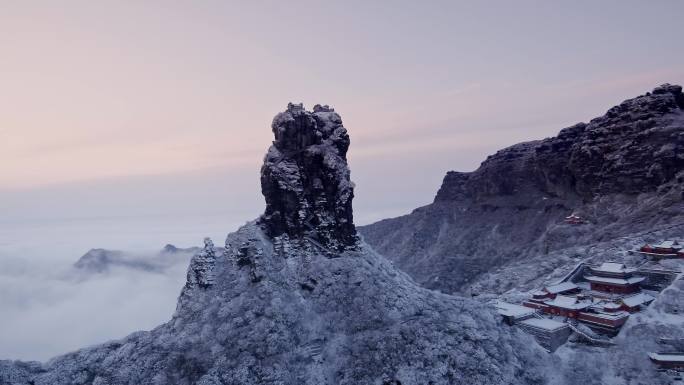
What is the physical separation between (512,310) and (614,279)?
15882mm

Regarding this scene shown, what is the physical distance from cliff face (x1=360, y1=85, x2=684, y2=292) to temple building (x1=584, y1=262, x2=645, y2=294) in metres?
16.8

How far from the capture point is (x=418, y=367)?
38312 mm

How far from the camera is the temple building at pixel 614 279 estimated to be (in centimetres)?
5559

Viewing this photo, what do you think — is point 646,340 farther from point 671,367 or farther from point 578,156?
point 578,156

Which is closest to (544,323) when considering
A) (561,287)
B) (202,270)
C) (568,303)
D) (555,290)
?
(568,303)

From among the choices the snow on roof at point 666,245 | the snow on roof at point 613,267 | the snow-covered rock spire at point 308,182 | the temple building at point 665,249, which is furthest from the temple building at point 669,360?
the snow-covered rock spire at point 308,182

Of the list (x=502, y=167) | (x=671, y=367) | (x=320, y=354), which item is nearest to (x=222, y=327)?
(x=320, y=354)

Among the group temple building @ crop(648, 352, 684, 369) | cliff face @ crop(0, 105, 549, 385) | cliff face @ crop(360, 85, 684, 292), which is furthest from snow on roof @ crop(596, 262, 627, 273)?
cliff face @ crop(0, 105, 549, 385)

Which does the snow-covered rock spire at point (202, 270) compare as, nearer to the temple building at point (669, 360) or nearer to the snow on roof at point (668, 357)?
the snow on roof at point (668, 357)

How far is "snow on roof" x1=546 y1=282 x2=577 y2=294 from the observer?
5809 centimetres

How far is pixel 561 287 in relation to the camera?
195 feet

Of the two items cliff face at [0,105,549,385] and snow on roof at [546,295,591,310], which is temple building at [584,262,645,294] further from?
cliff face at [0,105,549,385]

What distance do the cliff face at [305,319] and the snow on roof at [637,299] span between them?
44.8ft

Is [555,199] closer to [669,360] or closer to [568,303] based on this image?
[568,303]
